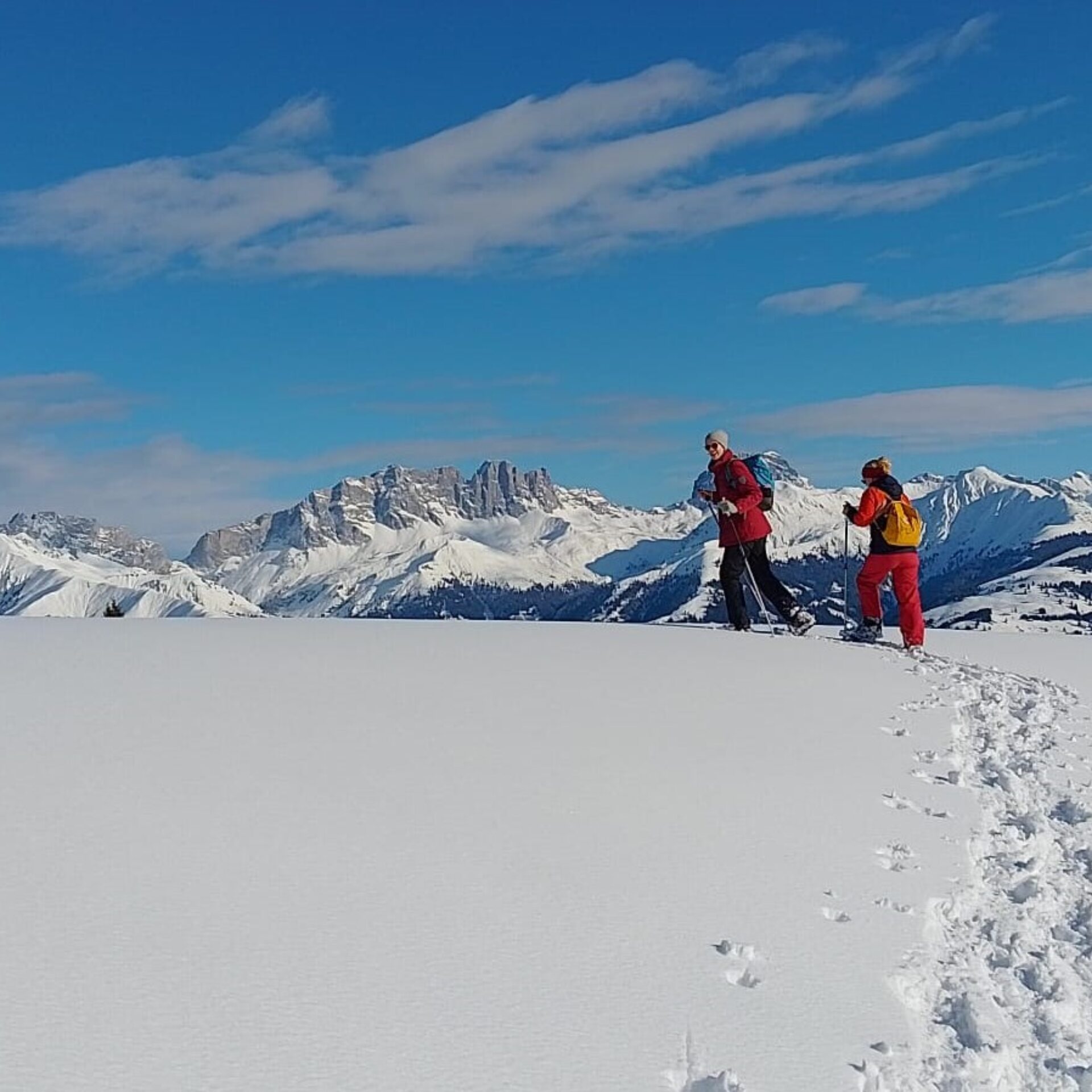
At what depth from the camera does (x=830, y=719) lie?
9641 millimetres

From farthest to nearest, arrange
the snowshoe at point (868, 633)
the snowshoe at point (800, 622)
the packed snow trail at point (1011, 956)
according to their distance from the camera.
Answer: the snowshoe at point (800, 622), the snowshoe at point (868, 633), the packed snow trail at point (1011, 956)

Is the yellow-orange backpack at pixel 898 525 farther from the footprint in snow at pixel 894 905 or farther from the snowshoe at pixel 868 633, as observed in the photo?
the footprint in snow at pixel 894 905

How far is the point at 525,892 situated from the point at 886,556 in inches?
433

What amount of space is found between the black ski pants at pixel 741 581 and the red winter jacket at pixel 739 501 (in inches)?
5.1

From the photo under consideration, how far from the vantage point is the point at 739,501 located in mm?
15297

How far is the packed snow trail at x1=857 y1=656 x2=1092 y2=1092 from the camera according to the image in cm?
397

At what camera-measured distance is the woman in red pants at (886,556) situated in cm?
1464

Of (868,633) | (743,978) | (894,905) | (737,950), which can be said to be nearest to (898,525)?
(868,633)

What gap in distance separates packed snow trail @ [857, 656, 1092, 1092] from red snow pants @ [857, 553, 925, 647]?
625 cm

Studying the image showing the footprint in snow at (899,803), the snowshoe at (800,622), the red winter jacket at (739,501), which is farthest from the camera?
the snowshoe at (800,622)

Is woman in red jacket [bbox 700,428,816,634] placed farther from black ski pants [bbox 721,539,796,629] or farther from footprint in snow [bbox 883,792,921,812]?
footprint in snow [bbox 883,792,921,812]

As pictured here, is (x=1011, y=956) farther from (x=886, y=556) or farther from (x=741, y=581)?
(x=741, y=581)

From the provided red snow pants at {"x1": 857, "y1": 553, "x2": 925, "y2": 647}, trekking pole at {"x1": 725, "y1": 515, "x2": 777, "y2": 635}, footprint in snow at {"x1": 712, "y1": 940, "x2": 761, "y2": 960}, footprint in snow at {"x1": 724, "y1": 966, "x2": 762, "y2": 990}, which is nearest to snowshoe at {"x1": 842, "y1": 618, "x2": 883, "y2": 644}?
red snow pants at {"x1": 857, "y1": 553, "x2": 925, "y2": 647}

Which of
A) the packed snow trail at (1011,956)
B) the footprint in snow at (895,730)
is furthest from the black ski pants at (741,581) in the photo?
the packed snow trail at (1011,956)
